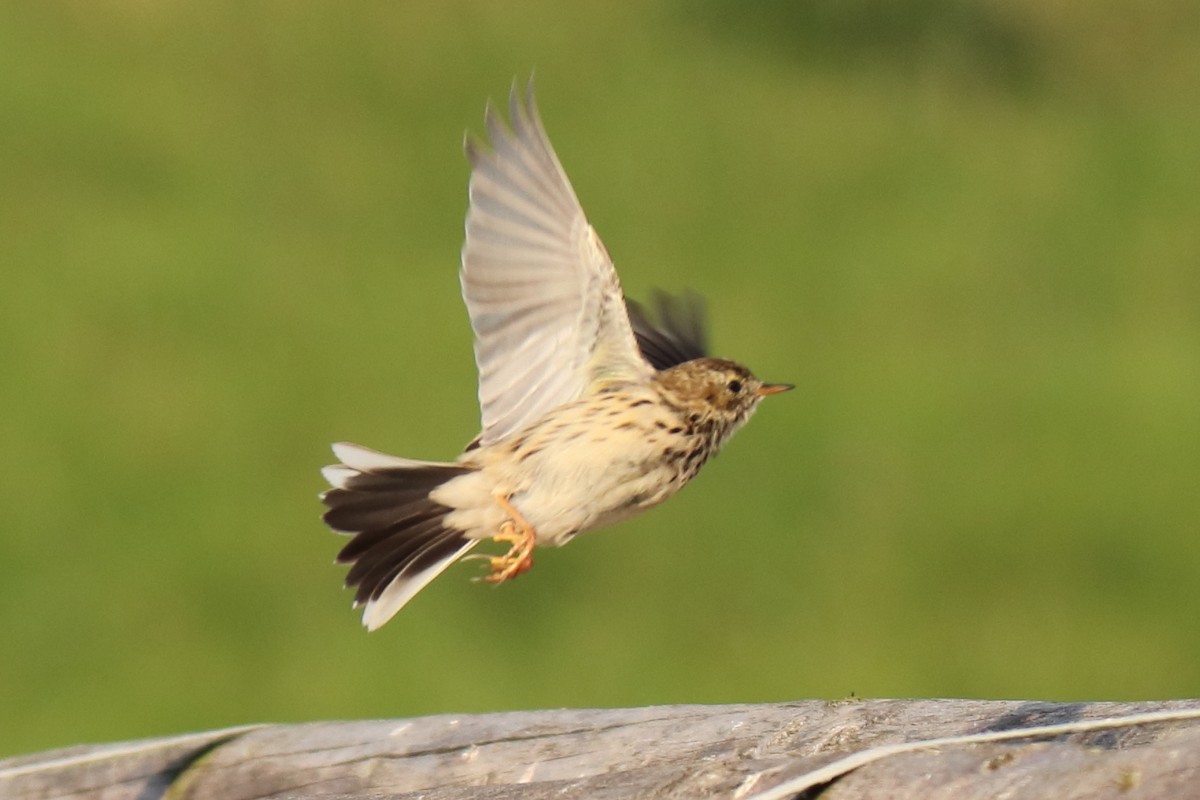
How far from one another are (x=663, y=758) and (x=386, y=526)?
119 cm

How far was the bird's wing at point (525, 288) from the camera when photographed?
5844 mm

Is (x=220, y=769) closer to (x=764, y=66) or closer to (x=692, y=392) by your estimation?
(x=692, y=392)

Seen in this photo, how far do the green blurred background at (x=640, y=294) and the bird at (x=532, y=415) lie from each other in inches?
145

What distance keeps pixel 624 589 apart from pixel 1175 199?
512 centimetres

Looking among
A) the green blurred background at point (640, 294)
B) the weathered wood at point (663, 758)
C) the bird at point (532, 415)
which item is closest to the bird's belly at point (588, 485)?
the bird at point (532, 415)

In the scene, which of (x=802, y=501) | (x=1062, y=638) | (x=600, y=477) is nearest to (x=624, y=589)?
(x=802, y=501)

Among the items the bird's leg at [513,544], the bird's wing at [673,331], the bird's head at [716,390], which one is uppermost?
the bird's wing at [673,331]

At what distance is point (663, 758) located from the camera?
15.5 ft

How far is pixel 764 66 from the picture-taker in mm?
14781

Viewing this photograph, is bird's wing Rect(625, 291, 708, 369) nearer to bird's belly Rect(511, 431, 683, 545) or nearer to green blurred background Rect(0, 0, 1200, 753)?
bird's belly Rect(511, 431, 683, 545)

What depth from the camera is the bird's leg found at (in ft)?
17.9

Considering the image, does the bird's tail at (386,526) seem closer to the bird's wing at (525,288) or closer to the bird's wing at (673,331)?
the bird's wing at (525,288)

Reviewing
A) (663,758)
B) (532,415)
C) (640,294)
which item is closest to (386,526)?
(532,415)

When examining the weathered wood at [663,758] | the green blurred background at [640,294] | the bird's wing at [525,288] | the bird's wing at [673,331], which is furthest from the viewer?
the green blurred background at [640,294]
